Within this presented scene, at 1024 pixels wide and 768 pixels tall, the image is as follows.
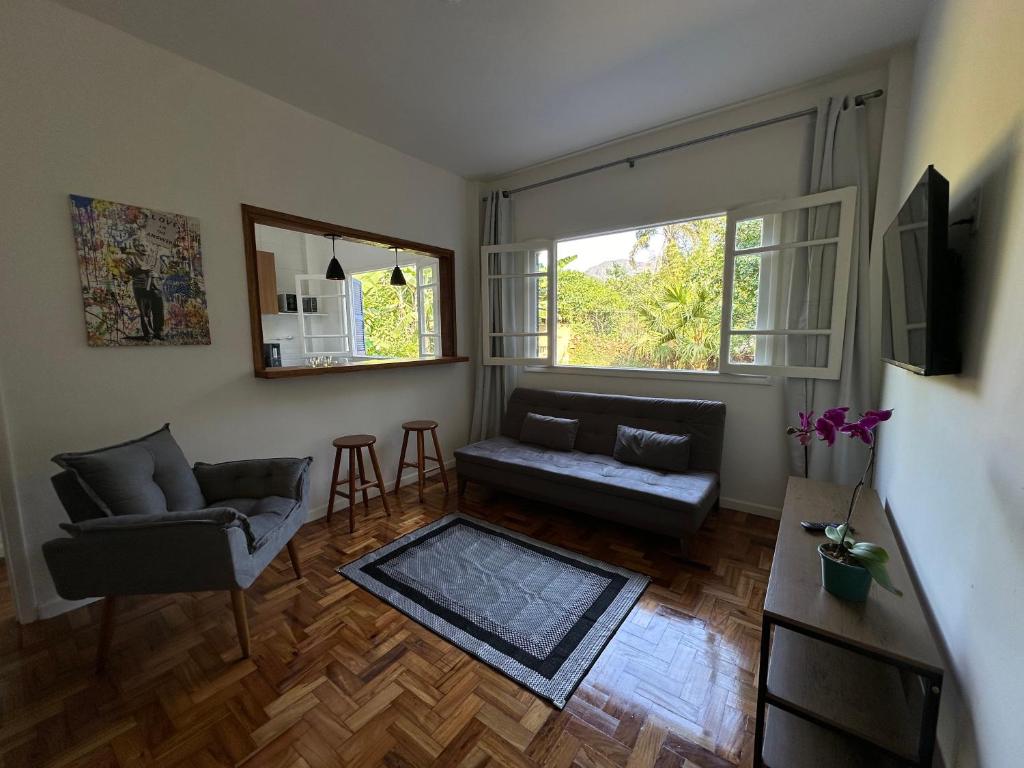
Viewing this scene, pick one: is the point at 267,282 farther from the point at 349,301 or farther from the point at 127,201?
the point at 127,201

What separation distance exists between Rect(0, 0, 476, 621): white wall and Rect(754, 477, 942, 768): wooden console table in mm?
2821

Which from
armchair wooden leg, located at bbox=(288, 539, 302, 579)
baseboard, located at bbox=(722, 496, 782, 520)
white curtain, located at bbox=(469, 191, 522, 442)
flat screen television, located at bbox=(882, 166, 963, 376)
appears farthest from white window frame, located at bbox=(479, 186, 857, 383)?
armchair wooden leg, located at bbox=(288, 539, 302, 579)

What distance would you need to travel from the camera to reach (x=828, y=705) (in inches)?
43.4

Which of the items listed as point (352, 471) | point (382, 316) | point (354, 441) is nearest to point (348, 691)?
point (352, 471)

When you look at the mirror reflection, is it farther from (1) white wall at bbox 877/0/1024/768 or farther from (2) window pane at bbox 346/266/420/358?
(1) white wall at bbox 877/0/1024/768

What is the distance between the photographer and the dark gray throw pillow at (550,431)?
3.13 metres

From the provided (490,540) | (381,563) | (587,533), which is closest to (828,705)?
(587,533)

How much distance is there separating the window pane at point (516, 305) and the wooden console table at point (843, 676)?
2839mm

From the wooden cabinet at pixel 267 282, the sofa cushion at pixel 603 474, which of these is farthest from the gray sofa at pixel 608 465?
the wooden cabinet at pixel 267 282

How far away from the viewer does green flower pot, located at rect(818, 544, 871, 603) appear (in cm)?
110

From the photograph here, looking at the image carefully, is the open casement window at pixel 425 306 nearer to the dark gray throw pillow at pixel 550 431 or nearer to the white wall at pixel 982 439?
the dark gray throw pillow at pixel 550 431

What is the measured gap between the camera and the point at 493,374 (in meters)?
3.97

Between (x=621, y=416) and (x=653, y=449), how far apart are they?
42cm

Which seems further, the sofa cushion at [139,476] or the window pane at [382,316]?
the window pane at [382,316]
